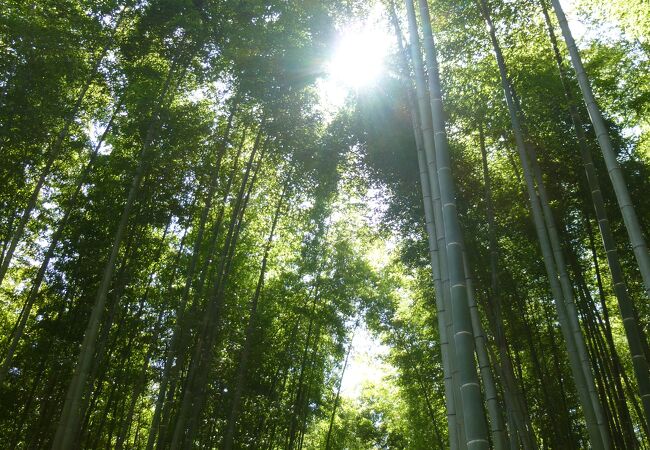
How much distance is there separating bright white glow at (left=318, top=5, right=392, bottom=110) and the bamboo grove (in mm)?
119

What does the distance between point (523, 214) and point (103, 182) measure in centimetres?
617

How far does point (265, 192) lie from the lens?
7789 millimetres

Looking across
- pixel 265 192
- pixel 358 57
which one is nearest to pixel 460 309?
pixel 358 57

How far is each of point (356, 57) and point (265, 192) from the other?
8.67 feet

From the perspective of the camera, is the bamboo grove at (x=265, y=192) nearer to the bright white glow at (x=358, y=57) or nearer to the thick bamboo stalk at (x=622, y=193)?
the bright white glow at (x=358, y=57)

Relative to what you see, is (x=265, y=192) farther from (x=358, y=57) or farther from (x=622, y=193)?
(x=622, y=193)

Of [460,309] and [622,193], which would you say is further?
[622,193]

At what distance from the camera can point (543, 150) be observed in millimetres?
6562

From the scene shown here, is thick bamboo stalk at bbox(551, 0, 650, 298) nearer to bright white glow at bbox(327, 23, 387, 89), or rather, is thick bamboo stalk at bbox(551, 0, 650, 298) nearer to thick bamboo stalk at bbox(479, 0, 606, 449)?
thick bamboo stalk at bbox(479, 0, 606, 449)

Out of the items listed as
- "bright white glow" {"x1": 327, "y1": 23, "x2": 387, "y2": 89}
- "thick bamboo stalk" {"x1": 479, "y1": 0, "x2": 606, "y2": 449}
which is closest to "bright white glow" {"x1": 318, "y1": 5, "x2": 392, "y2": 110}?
"bright white glow" {"x1": 327, "y1": 23, "x2": 387, "y2": 89}

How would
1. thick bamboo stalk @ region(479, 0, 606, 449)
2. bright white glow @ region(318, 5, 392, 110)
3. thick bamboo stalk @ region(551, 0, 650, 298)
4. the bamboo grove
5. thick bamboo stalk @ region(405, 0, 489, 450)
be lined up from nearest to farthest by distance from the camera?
thick bamboo stalk @ region(405, 0, 489, 450), thick bamboo stalk @ region(551, 0, 650, 298), thick bamboo stalk @ region(479, 0, 606, 449), the bamboo grove, bright white glow @ region(318, 5, 392, 110)

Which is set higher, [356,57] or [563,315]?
[356,57]

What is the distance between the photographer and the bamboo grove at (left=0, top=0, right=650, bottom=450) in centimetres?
554

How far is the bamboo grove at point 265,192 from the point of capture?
5539 mm
